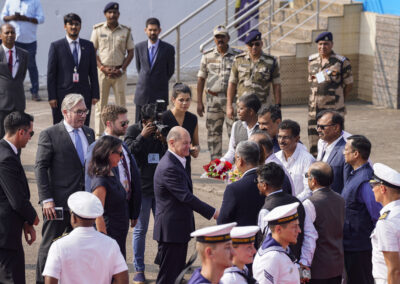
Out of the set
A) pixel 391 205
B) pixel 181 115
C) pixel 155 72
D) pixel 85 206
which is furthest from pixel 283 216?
pixel 155 72

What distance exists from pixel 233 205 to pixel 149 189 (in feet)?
6.39

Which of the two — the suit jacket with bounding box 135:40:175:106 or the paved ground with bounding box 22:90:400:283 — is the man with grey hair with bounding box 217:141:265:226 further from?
the suit jacket with bounding box 135:40:175:106

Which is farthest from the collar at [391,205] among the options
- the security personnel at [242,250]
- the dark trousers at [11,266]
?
the dark trousers at [11,266]

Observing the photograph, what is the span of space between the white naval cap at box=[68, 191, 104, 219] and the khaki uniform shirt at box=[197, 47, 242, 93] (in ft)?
20.7

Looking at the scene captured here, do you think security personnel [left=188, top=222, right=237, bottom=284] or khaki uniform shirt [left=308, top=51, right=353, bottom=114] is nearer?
security personnel [left=188, top=222, right=237, bottom=284]

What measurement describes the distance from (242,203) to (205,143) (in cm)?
711

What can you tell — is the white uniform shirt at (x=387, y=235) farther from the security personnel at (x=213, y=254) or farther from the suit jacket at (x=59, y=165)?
the suit jacket at (x=59, y=165)

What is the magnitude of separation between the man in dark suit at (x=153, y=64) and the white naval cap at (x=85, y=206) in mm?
6609

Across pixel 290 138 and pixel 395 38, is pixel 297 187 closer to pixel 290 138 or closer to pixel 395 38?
pixel 290 138

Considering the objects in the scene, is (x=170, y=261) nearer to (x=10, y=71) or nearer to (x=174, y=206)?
(x=174, y=206)

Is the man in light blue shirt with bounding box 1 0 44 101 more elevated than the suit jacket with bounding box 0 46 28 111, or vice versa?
the man in light blue shirt with bounding box 1 0 44 101

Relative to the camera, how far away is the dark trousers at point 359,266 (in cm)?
684

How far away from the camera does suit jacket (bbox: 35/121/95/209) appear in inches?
290

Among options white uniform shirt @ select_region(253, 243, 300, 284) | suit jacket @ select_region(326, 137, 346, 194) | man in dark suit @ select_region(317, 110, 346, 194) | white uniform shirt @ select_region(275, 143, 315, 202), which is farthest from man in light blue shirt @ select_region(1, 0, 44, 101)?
white uniform shirt @ select_region(253, 243, 300, 284)
